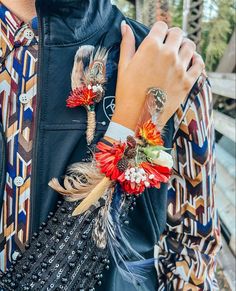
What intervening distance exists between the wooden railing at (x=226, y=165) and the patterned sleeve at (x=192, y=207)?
8.27 feet

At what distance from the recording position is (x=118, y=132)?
1082mm

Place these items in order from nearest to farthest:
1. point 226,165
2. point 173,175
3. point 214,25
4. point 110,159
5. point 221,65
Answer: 1. point 110,159
2. point 173,175
3. point 226,165
4. point 214,25
5. point 221,65

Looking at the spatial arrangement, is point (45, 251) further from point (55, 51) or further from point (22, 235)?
point (55, 51)

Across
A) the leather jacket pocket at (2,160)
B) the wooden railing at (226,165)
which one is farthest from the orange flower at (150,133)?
the wooden railing at (226,165)

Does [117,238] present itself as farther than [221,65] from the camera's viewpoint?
No

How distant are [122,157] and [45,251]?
0.80 feet

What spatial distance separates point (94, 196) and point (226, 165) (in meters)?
3.55

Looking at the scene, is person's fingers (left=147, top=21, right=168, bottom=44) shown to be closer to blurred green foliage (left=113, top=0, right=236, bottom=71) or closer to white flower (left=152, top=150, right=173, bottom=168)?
white flower (left=152, top=150, right=173, bottom=168)

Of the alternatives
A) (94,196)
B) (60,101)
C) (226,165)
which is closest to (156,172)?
(94,196)

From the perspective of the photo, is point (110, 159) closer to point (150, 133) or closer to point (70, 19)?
point (150, 133)

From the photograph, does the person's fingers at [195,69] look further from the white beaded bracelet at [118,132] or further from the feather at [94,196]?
the feather at [94,196]

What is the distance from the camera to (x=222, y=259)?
3771 millimetres

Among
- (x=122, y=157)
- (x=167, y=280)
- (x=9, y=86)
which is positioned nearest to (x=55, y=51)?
(x=9, y=86)

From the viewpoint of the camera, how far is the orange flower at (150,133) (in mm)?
1068
